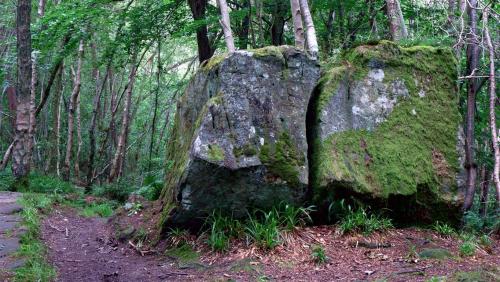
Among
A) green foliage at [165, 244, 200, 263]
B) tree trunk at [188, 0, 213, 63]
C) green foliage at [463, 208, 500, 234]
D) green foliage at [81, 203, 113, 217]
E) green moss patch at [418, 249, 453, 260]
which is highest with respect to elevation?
tree trunk at [188, 0, 213, 63]

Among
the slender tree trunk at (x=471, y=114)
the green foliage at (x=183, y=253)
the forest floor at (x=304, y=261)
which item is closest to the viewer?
the forest floor at (x=304, y=261)

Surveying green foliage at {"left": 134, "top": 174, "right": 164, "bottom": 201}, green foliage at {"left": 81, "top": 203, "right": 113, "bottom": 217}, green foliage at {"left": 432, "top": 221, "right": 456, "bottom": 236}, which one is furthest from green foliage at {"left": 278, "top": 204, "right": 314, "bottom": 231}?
green foliage at {"left": 81, "top": 203, "right": 113, "bottom": 217}

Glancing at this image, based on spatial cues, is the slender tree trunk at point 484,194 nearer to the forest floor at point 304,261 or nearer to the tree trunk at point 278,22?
the forest floor at point 304,261

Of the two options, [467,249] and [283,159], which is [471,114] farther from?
[283,159]

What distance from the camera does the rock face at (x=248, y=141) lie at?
5.71 m

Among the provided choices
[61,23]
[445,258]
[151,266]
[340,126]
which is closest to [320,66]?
[340,126]

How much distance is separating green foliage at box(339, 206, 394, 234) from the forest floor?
0.10 metres

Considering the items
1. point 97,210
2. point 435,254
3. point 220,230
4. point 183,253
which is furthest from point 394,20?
point 97,210

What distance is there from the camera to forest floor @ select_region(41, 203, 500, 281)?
4.78m

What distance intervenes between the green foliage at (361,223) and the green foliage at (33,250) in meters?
3.64

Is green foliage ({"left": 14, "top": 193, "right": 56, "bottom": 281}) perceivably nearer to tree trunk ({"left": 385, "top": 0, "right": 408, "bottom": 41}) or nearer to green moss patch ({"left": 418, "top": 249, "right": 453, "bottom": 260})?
green moss patch ({"left": 418, "top": 249, "right": 453, "bottom": 260})

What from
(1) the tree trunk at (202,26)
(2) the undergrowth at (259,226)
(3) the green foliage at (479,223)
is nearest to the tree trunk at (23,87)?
(1) the tree trunk at (202,26)

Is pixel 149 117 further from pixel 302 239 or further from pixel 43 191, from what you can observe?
pixel 302 239

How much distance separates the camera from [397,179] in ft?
20.5
